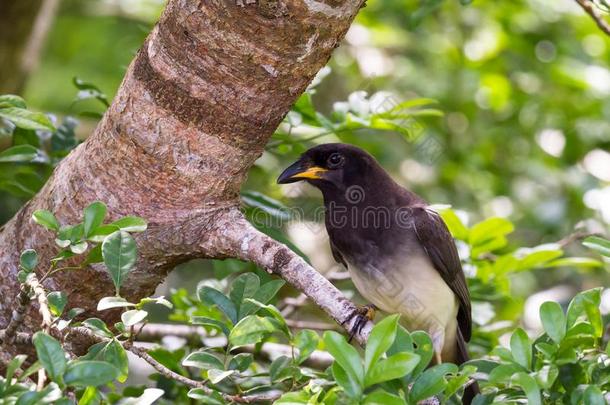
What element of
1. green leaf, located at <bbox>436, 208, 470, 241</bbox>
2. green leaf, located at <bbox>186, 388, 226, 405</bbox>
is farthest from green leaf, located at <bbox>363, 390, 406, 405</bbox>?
green leaf, located at <bbox>436, 208, 470, 241</bbox>

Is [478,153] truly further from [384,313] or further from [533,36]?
[384,313]

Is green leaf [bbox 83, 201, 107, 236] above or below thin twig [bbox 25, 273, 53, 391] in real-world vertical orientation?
above

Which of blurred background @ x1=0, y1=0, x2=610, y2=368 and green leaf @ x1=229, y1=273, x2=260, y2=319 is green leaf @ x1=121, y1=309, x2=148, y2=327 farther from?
blurred background @ x1=0, y1=0, x2=610, y2=368

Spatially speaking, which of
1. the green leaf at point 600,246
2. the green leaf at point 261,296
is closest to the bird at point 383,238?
the green leaf at point 261,296

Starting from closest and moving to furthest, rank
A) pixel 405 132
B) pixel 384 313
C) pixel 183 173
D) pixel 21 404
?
1. pixel 21 404
2. pixel 183 173
3. pixel 405 132
4. pixel 384 313

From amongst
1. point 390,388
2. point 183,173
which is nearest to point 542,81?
point 183,173

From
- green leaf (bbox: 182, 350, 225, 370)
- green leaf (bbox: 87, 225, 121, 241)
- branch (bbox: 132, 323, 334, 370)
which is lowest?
branch (bbox: 132, 323, 334, 370)

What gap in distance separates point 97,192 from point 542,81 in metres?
4.41

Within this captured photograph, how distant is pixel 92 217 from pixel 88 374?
630mm

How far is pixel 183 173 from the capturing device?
305 centimetres

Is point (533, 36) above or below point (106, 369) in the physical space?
above

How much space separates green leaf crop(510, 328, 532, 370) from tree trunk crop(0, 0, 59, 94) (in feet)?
12.2

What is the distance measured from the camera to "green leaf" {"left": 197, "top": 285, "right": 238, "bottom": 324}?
280 centimetres

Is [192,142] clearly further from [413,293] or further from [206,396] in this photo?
[413,293]
